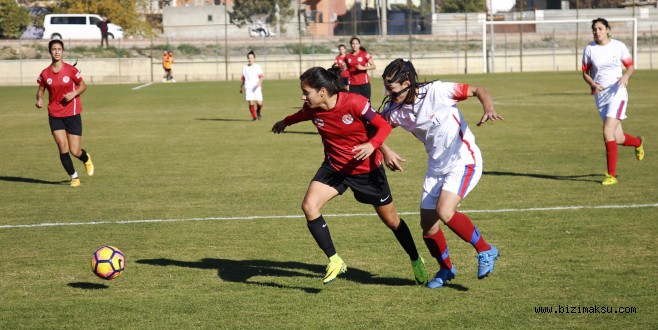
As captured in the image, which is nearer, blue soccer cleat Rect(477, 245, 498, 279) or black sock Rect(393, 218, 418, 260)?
blue soccer cleat Rect(477, 245, 498, 279)

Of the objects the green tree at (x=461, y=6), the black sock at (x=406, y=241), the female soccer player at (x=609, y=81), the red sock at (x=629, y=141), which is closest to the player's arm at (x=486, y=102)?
the black sock at (x=406, y=241)

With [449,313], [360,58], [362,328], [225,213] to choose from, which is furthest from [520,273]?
[360,58]

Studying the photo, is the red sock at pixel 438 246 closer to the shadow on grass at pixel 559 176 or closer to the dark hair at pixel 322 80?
the dark hair at pixel 322 80

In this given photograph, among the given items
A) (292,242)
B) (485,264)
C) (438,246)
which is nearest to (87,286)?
(292,242)

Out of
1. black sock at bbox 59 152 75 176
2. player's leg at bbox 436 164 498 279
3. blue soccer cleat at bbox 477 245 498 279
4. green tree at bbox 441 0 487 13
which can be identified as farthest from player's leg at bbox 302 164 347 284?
green tree at bbox 441 0 487 13

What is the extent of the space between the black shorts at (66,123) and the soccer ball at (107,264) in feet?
21.5

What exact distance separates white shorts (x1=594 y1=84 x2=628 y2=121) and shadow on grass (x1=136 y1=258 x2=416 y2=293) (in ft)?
21.0

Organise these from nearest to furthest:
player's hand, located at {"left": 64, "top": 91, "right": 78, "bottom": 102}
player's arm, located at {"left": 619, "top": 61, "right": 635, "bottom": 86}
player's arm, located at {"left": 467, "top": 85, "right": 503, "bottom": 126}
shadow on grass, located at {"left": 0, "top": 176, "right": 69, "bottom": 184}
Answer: player's arm, located at {"left": 467, "top": 85, "right": 503, "bottom": 126}, player's arm, located at {"left": 619, "top": 61, "right": 635, "bottom": 86}, player's hand, located at {"left": 64, "top": 91, "right": 78, "bottom": 102}, shadow on grass, located at {"left": 0, "top": 176, "right": 69, "bottom": 184}

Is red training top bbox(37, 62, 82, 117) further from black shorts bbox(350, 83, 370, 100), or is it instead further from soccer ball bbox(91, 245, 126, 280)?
black shorts bbox(350, 83, 370, 100)

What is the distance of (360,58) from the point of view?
20.3 m

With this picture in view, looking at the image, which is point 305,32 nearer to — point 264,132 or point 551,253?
point 264,132

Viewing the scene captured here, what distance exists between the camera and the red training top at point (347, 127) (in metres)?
6.83

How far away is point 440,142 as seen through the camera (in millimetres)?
6746

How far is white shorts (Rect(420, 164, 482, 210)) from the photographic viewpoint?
6.66 m
